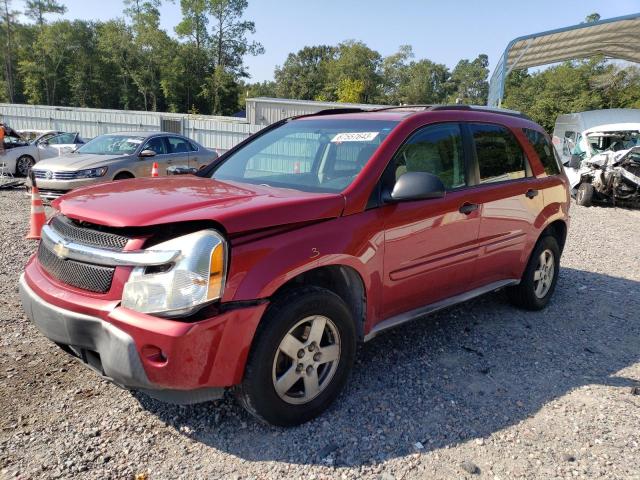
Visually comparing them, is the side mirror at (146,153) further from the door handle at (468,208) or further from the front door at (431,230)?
the door handle at (468,208)

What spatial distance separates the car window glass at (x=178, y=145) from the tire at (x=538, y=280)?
8.77m

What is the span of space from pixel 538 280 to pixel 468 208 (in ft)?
5.40

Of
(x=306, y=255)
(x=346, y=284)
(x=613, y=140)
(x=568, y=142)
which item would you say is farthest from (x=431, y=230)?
(x=568, y=142)

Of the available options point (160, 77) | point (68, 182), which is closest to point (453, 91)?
point (160, 77)

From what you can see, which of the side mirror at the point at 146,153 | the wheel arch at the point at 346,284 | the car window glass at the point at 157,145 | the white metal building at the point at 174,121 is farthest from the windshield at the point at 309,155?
the white metal building at the point at 174,121

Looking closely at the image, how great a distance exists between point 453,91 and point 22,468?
11225cm

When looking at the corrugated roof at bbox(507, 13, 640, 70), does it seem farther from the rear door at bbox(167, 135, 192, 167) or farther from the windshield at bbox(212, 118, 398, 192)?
the windshield at bbox(212, 118, 398, 192)

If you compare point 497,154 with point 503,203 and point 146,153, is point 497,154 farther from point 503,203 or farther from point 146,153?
point 146,153

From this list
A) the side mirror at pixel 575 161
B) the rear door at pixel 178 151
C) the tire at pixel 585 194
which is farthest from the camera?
the side mirror at pixel 575 161

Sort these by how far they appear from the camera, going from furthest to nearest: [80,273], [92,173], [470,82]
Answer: [470,82], [92,173], [80,273]

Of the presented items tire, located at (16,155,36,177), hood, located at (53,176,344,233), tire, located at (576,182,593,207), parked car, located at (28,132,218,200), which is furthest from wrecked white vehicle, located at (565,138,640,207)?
tire, located at (16,155,36,177)

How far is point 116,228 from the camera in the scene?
2496 millimetres

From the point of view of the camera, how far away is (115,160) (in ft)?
32.4

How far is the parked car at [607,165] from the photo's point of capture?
1230 cm
